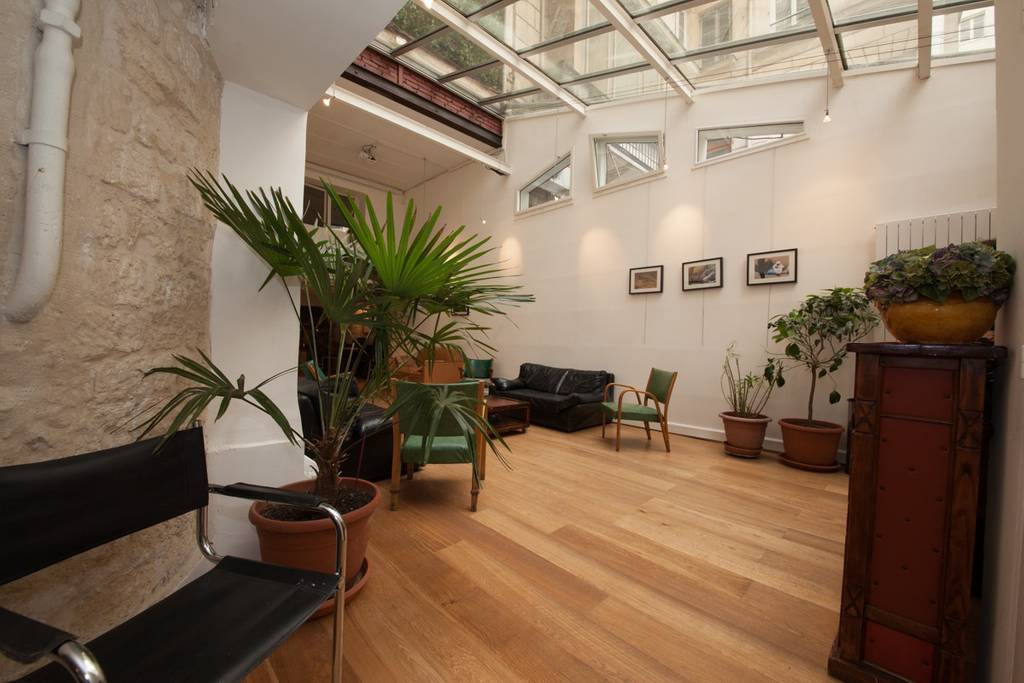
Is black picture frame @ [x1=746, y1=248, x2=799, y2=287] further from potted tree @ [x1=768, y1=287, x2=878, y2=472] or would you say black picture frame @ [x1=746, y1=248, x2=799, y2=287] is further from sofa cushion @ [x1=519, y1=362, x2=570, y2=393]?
sofa cushion @ [x1=519, y1=362, x2=570, y2=393]

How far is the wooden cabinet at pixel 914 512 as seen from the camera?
Answer: 1132 mm

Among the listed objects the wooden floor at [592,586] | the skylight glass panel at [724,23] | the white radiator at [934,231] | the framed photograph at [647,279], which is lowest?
the wooden floor at [592,586]

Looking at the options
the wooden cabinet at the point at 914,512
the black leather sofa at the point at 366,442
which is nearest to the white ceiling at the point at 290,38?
the black leather sofa at the point at 366,442

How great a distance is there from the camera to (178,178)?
58.4 inches

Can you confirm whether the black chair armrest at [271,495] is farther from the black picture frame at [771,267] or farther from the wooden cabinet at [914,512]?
the black picture frame at [771,267]

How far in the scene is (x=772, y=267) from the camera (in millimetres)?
4230

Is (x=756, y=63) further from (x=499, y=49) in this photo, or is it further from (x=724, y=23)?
(x=499, y=49)

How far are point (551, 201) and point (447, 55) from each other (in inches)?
94.3

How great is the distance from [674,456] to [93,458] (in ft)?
13.4

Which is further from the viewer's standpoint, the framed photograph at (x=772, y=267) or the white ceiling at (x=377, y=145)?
the white ceiling at (x=377, y=145)

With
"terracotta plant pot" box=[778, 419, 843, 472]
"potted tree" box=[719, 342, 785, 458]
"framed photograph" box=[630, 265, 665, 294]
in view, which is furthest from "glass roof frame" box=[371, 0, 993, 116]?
"terracotta plant pot" box=[778, 419, 843, 472]

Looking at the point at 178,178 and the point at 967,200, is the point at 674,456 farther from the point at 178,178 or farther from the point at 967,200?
the point at 178,178

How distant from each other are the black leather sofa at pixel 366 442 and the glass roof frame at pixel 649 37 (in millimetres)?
3996

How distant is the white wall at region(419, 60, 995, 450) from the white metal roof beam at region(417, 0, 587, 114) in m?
0.59
